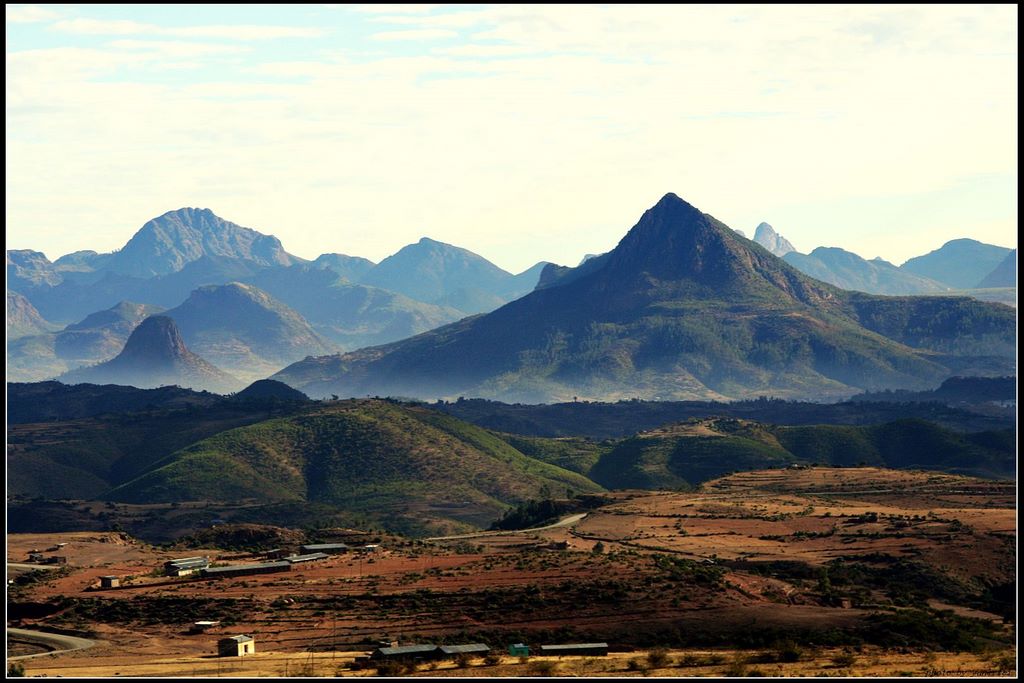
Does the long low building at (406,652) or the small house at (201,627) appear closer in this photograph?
the long low building at (406,652)

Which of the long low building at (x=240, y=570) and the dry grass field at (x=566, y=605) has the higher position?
the long low building at (x=240, y=570)

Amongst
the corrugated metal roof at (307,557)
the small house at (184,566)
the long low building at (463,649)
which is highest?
the small house at (184,566)

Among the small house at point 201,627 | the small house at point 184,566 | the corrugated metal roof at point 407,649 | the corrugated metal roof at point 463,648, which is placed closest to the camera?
the corrugated metal roof at point 407,649

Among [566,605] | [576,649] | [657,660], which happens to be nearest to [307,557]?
[566,605]

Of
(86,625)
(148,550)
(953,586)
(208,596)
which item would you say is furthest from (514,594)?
(148,550)

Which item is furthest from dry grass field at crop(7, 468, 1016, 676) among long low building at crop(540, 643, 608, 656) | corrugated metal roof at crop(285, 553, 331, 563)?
corrugated metal roof at crop(285, 553, 331, 563)

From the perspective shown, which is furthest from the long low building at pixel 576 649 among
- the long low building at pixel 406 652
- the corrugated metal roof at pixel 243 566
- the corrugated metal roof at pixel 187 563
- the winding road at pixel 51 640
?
the corrugated metal roof at pixel 187 563

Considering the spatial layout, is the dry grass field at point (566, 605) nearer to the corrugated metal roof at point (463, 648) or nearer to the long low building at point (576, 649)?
the long low building at point (576, 649)

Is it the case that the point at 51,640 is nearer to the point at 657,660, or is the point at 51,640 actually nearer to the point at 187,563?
the point at 187,563
